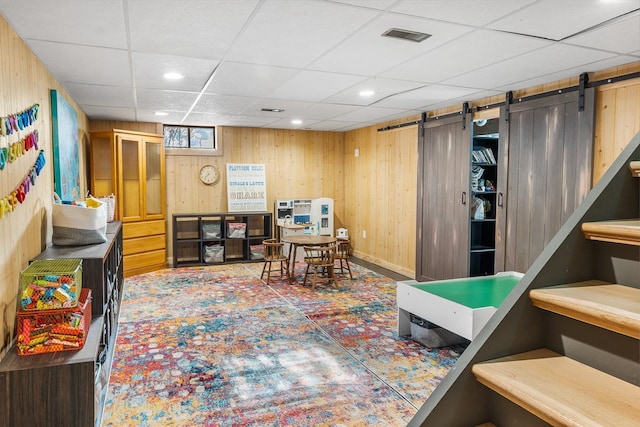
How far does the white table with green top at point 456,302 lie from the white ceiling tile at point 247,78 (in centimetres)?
222

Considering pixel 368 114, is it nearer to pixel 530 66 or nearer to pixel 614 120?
pixel 530 66

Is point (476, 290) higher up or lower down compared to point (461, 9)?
lower down

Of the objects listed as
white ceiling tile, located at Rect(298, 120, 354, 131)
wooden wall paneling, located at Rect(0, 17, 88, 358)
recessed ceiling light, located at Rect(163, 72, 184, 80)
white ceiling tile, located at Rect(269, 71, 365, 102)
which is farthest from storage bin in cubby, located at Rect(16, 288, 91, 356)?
white ceiling tile, located at Rect(298, 120, 354, 131)

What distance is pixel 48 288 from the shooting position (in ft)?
7.29

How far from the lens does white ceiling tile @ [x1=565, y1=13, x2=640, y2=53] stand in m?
2.65

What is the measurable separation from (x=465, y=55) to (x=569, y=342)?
2.67 metres

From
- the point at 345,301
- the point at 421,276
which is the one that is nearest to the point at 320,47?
the point at 345,301

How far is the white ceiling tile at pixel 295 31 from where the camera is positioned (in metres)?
2.45

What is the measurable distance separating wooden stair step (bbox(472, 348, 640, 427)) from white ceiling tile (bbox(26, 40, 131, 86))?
10.8 feet

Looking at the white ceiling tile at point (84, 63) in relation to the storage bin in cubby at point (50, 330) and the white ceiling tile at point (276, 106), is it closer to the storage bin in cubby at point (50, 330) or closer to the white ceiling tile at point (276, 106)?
the white ceiling tile at point (276, 106)

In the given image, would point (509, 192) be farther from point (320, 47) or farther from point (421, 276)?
point (320, 47)

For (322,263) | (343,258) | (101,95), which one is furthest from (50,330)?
(343,258)

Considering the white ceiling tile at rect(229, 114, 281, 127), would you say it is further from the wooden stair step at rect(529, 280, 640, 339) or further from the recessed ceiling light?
the wooden stair step at rect(529, 280, 640, 339)

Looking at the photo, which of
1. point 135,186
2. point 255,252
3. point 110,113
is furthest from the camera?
point 255,252
